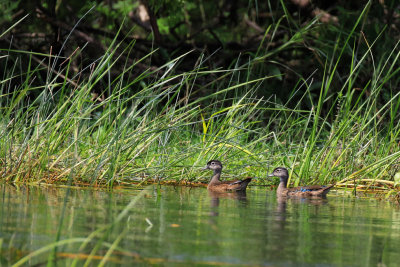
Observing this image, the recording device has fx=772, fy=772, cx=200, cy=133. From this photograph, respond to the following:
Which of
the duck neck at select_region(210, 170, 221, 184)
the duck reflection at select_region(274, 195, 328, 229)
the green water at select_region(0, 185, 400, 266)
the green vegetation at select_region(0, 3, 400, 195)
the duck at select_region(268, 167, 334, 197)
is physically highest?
the green vegetation at select_region(0, 3, 400, 195)

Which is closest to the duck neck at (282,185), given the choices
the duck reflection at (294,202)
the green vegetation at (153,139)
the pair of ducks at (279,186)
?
the pair of ducks at (279,186)

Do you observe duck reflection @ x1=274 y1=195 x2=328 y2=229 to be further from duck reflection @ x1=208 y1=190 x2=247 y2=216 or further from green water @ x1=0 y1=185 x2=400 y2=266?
duck reflection @ x1=208 y1=190 x2=247 y2=216

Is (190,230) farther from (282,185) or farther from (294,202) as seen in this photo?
(282,185)

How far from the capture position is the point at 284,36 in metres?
14.6

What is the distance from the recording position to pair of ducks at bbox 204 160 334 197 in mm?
7792

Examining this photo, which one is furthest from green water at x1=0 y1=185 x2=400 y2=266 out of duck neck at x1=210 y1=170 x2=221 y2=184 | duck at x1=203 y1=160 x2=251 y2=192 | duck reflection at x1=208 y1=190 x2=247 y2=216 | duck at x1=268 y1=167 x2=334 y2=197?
duck neck at x1=210 y1=170 x2=221 y2=184

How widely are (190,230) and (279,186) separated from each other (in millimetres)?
3440

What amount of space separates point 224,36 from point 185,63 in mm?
2808

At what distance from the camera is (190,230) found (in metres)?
4.81

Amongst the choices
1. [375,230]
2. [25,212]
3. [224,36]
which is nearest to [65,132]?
[25,212]

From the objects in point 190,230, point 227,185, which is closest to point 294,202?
point 227,185

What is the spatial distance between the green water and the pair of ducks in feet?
1.69

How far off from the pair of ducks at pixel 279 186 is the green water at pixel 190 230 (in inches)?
20.3

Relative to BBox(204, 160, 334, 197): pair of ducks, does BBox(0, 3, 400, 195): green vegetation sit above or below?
above
